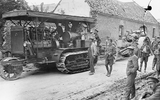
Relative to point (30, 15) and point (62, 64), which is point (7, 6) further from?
point (62, 64)

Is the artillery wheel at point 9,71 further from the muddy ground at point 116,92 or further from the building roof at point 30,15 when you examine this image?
the muddy ground at point 116,92

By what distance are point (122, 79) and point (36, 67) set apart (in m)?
5.00

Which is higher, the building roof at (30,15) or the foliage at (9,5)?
the foliage at (9,5)

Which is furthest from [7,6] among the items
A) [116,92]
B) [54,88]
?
[116,92]

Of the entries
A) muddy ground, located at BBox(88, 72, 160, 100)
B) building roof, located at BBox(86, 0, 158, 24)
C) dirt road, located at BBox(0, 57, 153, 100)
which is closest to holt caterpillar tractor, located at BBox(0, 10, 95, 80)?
dirt road, located at BBox(0, 57, 153, 100)

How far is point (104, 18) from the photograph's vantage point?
19.0m

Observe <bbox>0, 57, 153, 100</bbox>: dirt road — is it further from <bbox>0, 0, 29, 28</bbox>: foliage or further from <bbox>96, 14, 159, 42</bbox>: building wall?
<bbox>96, 14, 159, 42</bbox>: building wall

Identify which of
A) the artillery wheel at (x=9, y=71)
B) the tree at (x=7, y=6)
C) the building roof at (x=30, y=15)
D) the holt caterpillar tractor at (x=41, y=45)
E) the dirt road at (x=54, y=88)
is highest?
the tree at (x=7, y=6)

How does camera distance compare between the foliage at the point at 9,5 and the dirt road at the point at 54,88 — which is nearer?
the dirt road at the point at 54,88

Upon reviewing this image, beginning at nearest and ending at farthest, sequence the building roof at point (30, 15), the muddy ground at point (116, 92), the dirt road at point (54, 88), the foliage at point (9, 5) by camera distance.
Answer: the muddy ground at point (116, 92) → the dirt road at point (54, 88) → the building roof at point (30, 15) → the foliage at point (9, 5)

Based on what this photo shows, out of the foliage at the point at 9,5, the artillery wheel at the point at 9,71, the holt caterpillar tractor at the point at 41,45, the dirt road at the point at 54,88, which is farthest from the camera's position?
the foliage at the point at 9,5

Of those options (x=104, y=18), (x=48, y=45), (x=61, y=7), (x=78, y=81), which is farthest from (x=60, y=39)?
(x=61, y=7)

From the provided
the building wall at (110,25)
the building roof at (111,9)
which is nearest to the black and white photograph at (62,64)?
the building wall at (110,25)

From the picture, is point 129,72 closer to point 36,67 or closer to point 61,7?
point 36,67
